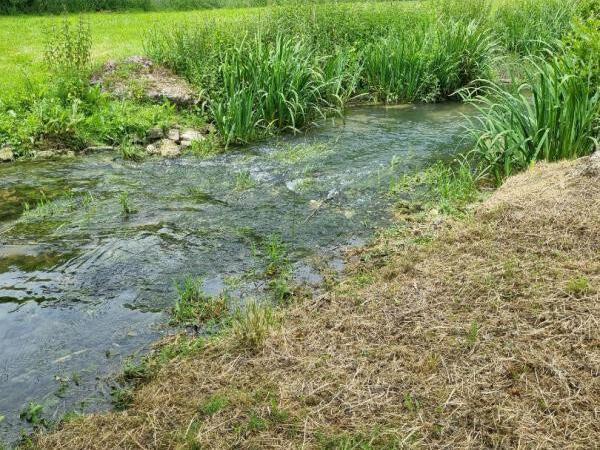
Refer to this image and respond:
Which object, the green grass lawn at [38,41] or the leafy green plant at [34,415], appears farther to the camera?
the green grass lawn at [38,41]

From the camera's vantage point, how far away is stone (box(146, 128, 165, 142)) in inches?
343

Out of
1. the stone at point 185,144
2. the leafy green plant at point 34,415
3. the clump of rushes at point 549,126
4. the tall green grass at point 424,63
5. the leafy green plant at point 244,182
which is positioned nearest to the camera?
the leafy green plant at point 34,415

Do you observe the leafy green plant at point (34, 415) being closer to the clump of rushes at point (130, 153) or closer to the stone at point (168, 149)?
the clump of rushes at point (130, 153)

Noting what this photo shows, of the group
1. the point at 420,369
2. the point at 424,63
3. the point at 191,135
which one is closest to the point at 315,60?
the point at 424,63

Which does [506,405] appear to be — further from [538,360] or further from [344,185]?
[344,185]

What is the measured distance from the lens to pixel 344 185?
22.7 ft

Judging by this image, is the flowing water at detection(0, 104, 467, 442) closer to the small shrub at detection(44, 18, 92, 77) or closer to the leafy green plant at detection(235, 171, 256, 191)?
the leafy green plant at detection(235, 171, 256, 191)

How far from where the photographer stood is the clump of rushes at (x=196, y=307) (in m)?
4.17

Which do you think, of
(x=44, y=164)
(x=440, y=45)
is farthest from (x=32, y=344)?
(x=440, y=45)

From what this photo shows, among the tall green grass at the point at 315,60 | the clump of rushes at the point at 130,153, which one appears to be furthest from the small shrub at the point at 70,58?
the clump of rushes at the point at 130,153

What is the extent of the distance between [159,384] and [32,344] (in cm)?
116

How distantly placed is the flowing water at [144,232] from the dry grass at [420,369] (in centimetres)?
62

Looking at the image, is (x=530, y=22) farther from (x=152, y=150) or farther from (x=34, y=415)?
(x=34, y=415)

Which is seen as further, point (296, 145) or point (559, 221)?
point (296, 145)
